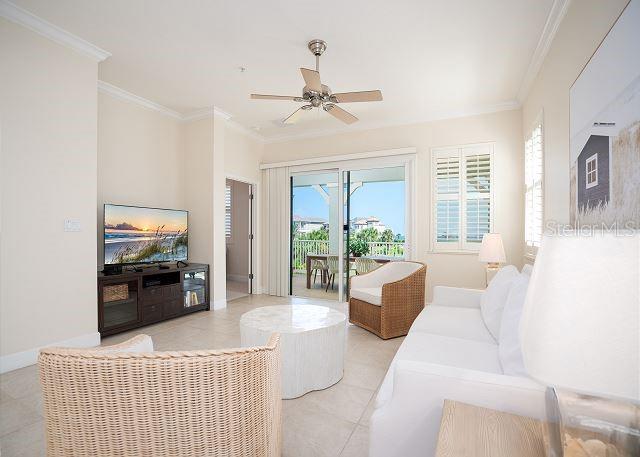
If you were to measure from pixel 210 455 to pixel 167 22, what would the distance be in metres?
3.10

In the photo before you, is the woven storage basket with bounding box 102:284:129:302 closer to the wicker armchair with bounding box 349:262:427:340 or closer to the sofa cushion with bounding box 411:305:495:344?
the wicker armchair with bounding box 349:262:427:340

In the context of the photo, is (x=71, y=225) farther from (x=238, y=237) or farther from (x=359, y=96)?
(x=238, y=237)

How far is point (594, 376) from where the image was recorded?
54cm

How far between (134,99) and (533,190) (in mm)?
4888

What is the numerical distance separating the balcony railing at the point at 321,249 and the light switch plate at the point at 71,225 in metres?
4.22

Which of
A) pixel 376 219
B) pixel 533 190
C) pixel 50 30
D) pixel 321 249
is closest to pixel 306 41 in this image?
pixel 50 30

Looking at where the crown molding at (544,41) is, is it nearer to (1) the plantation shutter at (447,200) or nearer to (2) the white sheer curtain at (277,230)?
(1) the plantation shutter at (447,200)

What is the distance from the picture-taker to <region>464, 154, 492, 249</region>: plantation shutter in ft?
14.0

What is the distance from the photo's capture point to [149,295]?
3.76m

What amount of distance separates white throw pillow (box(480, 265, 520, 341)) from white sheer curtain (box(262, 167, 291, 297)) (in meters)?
3.61

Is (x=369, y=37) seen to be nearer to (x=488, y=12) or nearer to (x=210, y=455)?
(x=488, y=12)

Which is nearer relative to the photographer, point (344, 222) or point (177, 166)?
point (177, 166)

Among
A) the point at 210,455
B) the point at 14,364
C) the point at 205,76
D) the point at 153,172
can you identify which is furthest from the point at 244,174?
the point at 210,455

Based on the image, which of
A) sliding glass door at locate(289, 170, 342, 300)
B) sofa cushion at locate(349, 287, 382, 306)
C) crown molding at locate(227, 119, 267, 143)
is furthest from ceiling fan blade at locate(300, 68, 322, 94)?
crown molding at locate(227, 119, 267, 143)
